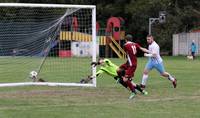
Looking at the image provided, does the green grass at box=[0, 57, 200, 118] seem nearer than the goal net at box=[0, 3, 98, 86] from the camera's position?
Yes

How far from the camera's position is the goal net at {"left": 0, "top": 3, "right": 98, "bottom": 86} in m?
20.5

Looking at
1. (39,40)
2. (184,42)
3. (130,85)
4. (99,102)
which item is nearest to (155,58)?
(130,85)

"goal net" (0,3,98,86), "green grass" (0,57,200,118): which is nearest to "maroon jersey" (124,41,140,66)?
"green grass" (0,57,200,118)

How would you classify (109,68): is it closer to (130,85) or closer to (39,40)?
(130,85)

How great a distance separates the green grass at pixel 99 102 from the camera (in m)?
12.7

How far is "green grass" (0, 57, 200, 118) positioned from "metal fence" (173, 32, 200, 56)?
1482 inches

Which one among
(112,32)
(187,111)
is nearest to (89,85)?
(187,111)

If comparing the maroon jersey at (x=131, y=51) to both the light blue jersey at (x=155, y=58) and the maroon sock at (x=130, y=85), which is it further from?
the light blue jersey at (x=155, y=58)

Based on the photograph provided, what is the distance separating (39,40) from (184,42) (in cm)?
3882

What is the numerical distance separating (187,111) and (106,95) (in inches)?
160

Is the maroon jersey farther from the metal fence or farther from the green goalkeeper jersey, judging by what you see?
the metal fence

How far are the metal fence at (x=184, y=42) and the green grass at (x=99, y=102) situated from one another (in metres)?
37.6

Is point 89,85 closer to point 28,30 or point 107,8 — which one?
point 28,30

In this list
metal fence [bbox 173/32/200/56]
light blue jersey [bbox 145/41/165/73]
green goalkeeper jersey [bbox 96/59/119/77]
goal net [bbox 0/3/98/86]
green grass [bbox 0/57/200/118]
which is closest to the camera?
green grass [bbox 0/57/200/118]
